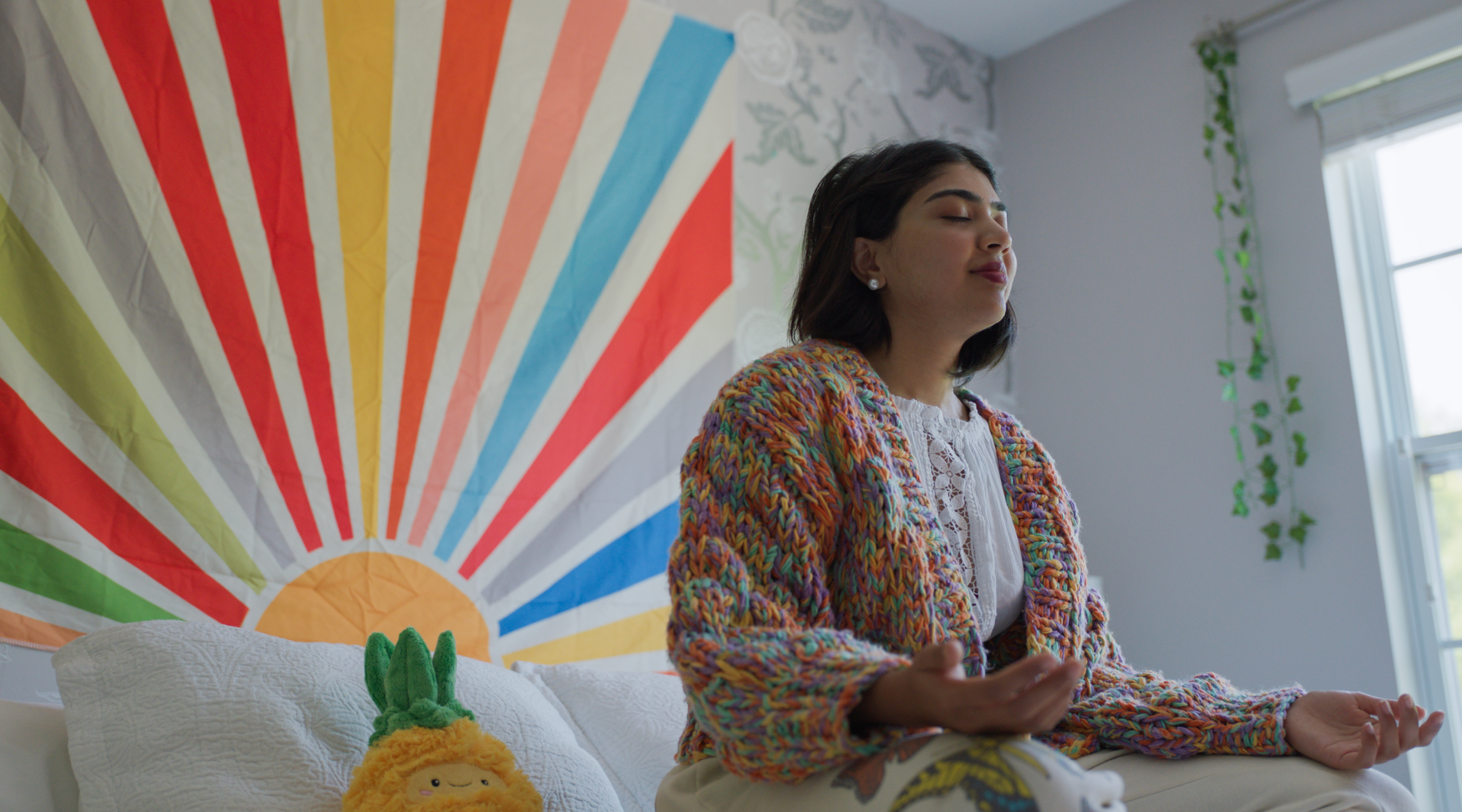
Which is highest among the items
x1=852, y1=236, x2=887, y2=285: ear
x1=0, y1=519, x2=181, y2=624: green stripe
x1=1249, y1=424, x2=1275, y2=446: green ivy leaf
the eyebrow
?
the eyebrow

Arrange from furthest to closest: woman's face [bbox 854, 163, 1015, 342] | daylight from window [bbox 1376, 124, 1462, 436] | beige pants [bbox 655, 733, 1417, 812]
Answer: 1. daylight from window [bbox 1376, 124, 1462, 436]
2. woman's face [bbox 854, 163, 1015, 342]
3. beige pants [bbox 655, 733, 1417, 812]

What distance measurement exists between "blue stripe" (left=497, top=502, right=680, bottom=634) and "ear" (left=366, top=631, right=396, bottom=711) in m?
0.68

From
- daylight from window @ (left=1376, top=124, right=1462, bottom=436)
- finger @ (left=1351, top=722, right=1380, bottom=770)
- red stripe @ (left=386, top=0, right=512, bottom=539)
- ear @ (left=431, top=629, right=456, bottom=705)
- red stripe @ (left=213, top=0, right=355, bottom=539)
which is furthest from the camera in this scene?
daylight from window @ (left=1376, top=124, right=1462, bottom=436)

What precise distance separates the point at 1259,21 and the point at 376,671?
2.55m

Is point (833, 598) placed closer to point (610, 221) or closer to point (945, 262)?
point (945, 262)

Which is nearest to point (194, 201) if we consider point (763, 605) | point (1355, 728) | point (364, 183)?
point (364, 183)

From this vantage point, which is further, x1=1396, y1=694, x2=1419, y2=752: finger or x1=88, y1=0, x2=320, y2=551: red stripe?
x1=88, y1=0, x2=320, y2=551: red stripe

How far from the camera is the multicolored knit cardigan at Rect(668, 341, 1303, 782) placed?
845mm

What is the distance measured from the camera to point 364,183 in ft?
6.23

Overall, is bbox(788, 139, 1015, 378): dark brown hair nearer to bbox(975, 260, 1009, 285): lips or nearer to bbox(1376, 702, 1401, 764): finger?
bbox(975, 260, 1009, 285): lips

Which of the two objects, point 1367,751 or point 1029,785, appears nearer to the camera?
point 1029,785

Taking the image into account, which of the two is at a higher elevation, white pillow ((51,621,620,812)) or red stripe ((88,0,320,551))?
red stripe ((88,0,320,551))

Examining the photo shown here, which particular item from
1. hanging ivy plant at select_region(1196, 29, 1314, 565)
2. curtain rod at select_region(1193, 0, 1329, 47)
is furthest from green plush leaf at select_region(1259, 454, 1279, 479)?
curtain rod at select_region(1193, 0, 1329, 47)

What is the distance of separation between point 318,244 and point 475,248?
0.95 feet
